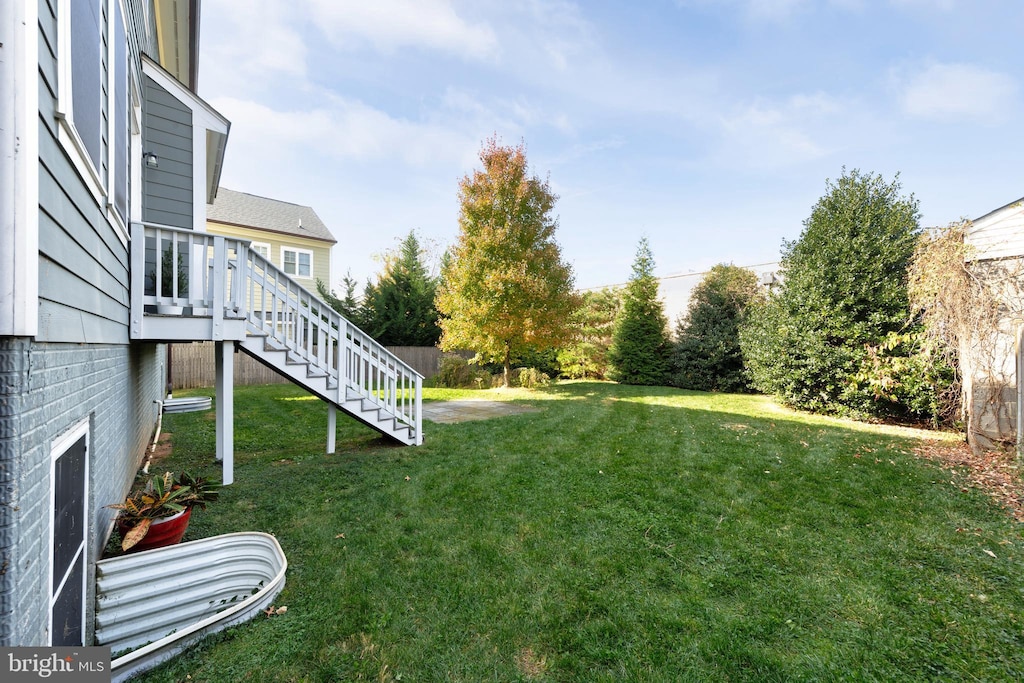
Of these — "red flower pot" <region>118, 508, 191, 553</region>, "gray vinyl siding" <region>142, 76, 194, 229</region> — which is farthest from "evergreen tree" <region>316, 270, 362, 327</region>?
"red flower pot" <region>118, 508, 191, 553</region>

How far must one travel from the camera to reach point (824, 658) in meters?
2.12

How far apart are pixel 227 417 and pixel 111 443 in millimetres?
1743

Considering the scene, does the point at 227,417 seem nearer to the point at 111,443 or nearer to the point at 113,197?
the point at 111,443

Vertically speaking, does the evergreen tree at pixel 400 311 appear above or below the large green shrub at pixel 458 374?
above

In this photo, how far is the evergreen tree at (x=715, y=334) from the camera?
13.1m

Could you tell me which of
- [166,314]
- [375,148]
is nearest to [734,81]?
[375,148]

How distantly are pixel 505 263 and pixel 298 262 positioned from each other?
1103 cm

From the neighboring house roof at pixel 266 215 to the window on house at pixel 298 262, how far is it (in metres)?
0.72

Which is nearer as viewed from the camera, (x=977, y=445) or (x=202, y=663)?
(x=202, y=663)

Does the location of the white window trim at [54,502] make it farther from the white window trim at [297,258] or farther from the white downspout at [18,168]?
the white window trim at [297,258]

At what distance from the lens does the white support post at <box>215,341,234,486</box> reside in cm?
444

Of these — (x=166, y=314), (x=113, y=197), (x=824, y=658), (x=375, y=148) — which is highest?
(x=375, y=148)

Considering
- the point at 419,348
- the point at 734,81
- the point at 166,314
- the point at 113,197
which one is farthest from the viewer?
the point at 419,348

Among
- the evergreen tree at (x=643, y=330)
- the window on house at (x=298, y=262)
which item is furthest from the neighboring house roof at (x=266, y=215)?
the evergreen tree at (x=643, y=330)
